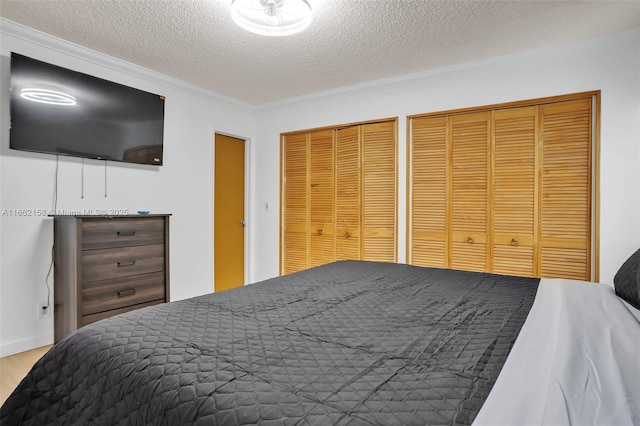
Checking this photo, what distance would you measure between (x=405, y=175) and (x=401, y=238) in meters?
0.67

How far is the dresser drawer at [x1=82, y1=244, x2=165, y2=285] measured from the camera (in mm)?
2631

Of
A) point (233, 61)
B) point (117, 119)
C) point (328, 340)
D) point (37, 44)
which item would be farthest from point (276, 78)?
point (328, 340)

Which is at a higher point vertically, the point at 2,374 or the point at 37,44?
the point at 37,44

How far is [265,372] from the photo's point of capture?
0.86 metres

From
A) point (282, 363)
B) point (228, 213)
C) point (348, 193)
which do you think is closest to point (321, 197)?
point (348, 193)

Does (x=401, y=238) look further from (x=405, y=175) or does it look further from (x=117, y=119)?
(x=117, y=119)

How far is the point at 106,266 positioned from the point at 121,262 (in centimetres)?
12

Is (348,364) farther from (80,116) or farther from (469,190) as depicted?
(80,116)

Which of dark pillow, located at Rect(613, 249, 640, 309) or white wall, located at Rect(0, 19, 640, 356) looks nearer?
dark pillow, located at Rect(613, 249, 640, 309)

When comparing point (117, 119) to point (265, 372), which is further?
point (117, 119)

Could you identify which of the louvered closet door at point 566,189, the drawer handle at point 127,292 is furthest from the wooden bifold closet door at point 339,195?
the drawer handle at point 127,292

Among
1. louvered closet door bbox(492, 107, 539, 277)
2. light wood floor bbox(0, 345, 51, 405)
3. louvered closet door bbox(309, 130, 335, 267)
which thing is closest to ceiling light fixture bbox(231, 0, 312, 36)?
louvered closet door bbox(309, 130, 335, 267)

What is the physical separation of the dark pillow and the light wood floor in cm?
328

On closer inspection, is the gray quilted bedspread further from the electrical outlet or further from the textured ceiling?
the electrical outlet
